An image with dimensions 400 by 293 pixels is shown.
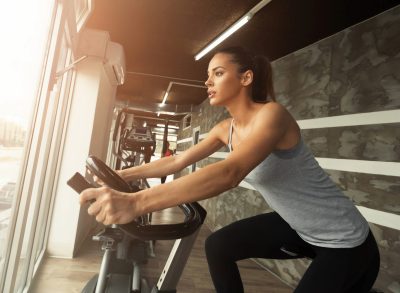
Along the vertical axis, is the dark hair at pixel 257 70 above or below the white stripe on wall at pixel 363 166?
above

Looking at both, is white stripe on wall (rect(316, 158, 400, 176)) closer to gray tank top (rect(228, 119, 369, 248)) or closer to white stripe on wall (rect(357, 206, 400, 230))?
white stripe on wall (rect(357, 206, 400, 230))

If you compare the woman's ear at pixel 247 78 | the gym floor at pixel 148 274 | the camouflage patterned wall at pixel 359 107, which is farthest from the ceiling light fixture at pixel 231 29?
the gym floor at pixel 148 274

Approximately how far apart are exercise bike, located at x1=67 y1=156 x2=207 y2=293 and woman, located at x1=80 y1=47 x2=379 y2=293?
0.06m

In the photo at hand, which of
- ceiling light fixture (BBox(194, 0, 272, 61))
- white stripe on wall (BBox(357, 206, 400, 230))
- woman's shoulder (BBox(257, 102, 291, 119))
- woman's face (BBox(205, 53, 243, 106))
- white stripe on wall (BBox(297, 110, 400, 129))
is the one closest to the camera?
woman's shoulder (BBox(257, 102, 291, 119))

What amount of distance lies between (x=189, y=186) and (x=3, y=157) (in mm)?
1162

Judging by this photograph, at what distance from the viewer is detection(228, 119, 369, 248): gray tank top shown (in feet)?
3.47

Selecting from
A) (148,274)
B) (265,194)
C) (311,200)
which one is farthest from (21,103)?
(148,274)

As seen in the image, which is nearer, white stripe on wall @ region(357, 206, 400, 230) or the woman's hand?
the woman's hand

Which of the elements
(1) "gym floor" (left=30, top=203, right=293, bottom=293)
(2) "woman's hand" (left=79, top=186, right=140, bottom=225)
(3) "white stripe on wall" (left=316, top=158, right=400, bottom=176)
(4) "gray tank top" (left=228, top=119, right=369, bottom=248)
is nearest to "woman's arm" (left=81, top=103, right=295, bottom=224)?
(2) "woman's hand" (left=79, top=186, right=140, bottom=225)

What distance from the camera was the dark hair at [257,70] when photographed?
47.8 inches

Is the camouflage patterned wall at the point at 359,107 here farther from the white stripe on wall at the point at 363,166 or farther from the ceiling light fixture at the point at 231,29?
the ceiling light fixture at the point at 231,29

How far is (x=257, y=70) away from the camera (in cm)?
129

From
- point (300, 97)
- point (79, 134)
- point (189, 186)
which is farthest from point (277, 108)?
point (79, 134)

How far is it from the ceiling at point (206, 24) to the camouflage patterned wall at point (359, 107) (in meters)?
0.18
